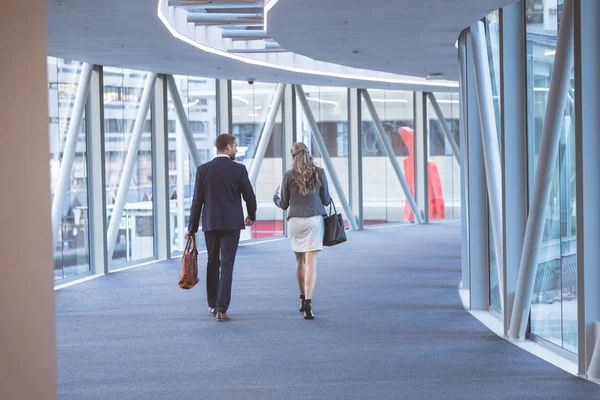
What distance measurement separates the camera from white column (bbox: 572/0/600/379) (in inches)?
241

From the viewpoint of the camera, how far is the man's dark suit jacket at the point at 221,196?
29.8 feet

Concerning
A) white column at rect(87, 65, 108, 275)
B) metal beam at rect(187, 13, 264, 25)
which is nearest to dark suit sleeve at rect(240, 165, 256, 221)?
metal beam at rect(187, 13, 264, 25)

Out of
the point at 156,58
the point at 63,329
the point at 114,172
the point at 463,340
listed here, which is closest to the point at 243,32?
the point at 156,58

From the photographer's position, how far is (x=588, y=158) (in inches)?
242

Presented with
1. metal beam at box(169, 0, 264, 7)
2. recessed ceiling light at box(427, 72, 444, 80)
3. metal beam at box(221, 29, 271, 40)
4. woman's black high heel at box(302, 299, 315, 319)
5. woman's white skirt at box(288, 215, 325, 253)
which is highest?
metal beam at box(221, 29, 271, 40)

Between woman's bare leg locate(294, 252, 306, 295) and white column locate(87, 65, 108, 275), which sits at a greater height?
white column locate(87, 65, 108, 275)

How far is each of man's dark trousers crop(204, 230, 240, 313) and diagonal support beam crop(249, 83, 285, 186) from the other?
10.7 m

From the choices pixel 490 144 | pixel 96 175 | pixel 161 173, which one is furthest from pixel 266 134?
pixel 490 144

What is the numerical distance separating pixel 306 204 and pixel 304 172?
33 cm

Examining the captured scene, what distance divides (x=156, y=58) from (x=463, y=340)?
7432 millimetres

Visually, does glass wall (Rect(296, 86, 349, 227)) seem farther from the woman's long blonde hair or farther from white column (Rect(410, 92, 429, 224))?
the woman's long blonde hair

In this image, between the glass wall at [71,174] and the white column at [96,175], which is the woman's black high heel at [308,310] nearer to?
the glass wall at [71,174]

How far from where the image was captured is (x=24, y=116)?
3010 millimetres

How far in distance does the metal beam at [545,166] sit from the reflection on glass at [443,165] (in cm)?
1789
